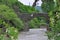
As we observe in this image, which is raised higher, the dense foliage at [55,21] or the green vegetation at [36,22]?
the dense foliage at [55,21]

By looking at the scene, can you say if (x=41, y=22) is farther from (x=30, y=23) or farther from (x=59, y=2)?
(x=59, y=2)

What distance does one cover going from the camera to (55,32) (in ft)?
11.3

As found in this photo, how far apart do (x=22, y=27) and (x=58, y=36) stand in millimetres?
18595

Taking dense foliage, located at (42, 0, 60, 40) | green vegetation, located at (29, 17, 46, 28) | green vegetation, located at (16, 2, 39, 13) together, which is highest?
dense foliage, located at (42, 0, 60, 40)

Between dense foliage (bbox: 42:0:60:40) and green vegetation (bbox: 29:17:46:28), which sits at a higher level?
dense foliage (bbox: 42:0:60:40)

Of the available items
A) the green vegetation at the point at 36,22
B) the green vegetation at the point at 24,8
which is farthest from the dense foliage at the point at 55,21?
the green vegetation at the point at 24,8

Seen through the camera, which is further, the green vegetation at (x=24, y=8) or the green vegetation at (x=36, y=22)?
the green vegetation at (x=24, y=8)

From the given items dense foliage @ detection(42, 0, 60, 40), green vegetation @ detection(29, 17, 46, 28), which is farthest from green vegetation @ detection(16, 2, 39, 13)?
dense foliage @ detection(42, 0, 60, 40)

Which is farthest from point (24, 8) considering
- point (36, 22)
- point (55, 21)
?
point (55, 21)

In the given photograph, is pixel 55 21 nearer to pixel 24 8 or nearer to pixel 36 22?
pixel 36 22

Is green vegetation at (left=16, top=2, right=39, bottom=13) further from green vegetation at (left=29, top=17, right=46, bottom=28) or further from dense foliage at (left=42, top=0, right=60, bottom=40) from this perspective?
dense foliage at (left=42, top=0, right=60, bottom=40)

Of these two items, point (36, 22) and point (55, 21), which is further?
point (36, 22)

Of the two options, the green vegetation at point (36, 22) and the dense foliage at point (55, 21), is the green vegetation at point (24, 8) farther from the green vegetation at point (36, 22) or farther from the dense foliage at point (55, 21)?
the dense foliage at point (55, 21)

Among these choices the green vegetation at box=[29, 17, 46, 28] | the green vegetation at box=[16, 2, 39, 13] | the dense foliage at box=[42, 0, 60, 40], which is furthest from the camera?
the green vegetation at box=[16, 2, 39, 13]
